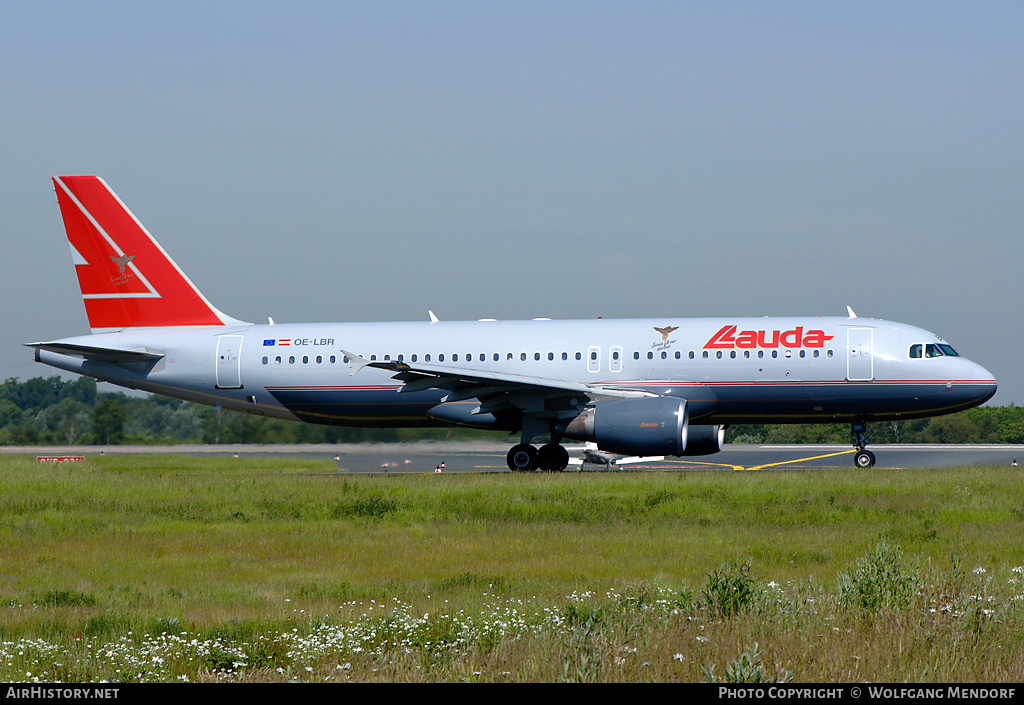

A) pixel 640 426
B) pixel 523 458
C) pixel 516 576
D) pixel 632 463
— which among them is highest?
pixel 640 426

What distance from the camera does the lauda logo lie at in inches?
978

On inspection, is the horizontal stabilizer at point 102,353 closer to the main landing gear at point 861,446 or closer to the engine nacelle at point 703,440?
the engine nacelle at point 703,440

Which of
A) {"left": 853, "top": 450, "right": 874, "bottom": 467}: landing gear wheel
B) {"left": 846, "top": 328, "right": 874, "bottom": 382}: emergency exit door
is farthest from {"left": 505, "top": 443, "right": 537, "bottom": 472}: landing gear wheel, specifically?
{"left": 853, "top": 450, "right": 874, "bottom": 467}: landing gear wheel

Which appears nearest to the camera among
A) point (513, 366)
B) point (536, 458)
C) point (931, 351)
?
point (931, 351)

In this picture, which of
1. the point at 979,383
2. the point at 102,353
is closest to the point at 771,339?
the point at 979,383

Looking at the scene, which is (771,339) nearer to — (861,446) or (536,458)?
(861,446)

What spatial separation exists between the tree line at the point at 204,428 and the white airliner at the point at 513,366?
3086 millimetres

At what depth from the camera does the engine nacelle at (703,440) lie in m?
25.7

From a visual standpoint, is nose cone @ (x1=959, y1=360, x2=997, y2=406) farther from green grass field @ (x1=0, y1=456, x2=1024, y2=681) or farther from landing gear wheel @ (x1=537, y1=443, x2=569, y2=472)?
landing gear wheel @ (x1=537, y1=443, x2=569, y2=472)

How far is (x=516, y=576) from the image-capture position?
1175cm

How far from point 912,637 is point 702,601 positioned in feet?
7.66

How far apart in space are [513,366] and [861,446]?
30.3 ft

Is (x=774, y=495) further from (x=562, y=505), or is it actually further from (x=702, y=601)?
(x=702, y=601)

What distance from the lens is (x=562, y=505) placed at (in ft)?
56.5
